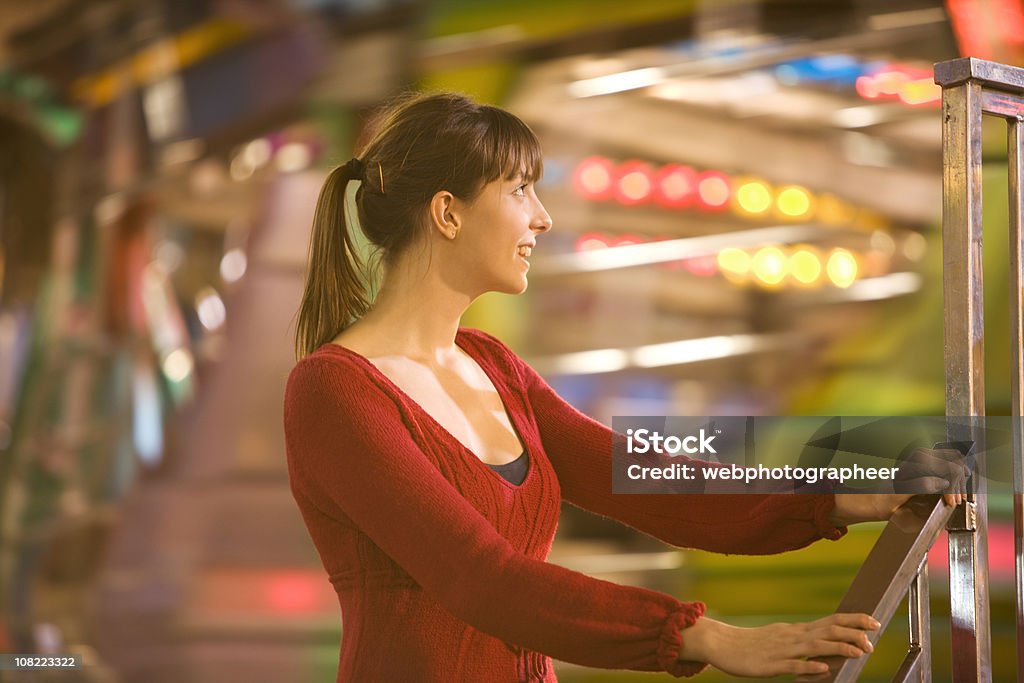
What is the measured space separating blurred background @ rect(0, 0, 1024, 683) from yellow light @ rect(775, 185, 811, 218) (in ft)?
0.03

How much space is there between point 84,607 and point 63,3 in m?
2.59

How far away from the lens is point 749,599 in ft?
9.40

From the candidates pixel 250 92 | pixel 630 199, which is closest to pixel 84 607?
pixel 250 92

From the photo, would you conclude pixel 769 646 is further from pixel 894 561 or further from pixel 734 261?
pixel 734 261

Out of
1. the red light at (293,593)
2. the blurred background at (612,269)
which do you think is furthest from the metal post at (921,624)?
the red light at (293,593)

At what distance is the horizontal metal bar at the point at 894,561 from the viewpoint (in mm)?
1084

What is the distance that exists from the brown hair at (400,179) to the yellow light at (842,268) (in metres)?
2.12

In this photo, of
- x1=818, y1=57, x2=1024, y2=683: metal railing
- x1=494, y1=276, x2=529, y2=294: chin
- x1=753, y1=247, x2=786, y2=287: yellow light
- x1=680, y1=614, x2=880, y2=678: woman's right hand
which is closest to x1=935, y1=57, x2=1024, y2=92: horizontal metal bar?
x1=818, y1=57, x2=1024, y2=683: metal railing

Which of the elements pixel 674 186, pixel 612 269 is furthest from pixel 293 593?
pixel 674 186

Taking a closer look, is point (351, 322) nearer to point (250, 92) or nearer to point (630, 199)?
point (630, 199)

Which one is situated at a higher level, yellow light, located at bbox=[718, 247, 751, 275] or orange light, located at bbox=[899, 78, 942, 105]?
orange light, located at bbox=[899, 78, 942, 105]

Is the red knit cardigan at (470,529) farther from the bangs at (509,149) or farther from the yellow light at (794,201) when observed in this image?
the yellow light at (794,201)

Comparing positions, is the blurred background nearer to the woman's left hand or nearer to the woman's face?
the woman's left hand

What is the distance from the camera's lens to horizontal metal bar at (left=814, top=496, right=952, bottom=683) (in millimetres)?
1084
